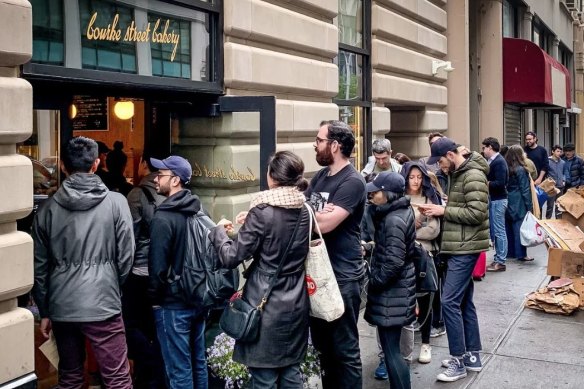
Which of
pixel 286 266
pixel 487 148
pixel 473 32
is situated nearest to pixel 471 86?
pixel 473 32

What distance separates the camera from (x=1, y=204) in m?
4.89

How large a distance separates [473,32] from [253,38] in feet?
39.6

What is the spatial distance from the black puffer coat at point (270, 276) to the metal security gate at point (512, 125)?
17.0 meters

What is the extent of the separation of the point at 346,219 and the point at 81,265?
181 centimetres

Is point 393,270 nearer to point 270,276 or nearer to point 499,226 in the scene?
point 270,276

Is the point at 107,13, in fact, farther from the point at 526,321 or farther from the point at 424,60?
the point at 424,60

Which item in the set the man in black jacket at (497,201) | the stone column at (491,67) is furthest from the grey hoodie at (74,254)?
the stone column at (491,67)

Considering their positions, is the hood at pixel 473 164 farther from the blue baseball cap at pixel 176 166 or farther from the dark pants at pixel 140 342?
the dark pants at pixel 140 342

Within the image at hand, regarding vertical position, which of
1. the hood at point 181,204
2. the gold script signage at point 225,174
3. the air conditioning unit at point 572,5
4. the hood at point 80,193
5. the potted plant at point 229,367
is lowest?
the potted plant at point 229,367

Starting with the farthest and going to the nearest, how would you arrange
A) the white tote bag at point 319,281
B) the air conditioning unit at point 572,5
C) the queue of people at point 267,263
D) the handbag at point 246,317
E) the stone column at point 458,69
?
the air conditioning unit at point 572,5, the stone column at point 458,69, the white tote bag at point 319,281, the queue of people at point 267,263, the handbag at point 246,317

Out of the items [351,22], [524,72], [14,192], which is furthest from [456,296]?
[524,72]

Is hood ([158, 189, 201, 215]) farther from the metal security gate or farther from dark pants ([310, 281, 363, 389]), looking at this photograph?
the metal security gate

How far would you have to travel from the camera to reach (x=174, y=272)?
Answer: 566 cm

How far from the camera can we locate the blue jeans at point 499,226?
40.6ft
